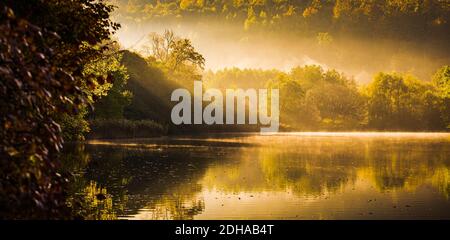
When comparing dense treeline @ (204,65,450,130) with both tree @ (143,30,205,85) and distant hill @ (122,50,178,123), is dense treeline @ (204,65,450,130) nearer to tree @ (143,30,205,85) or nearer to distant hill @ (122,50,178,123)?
tree @ (143,30,205,85)

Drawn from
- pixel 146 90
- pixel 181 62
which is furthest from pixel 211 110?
pixel 181 62

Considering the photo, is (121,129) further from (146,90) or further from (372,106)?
(372,106)

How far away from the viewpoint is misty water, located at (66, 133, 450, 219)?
23.7 meters

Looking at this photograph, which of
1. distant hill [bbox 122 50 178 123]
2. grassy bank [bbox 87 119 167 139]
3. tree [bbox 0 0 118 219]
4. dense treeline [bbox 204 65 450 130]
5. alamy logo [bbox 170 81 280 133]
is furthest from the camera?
dense treeline [bbox 204 65 450 130]

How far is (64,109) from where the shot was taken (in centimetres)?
1210

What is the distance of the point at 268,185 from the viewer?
3231 centimetres

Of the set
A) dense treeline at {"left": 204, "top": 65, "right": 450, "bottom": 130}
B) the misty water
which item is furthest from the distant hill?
the misty water

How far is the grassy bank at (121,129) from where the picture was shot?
261 ft

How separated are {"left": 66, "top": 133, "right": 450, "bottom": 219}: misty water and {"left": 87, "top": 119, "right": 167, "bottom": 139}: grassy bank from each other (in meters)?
27.6

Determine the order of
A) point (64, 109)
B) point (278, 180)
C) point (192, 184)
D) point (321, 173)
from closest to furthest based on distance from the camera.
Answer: point (64, 109) < point (192, 184) < point (278, 180) < point (321, 173)

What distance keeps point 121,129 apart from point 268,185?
53768mm
